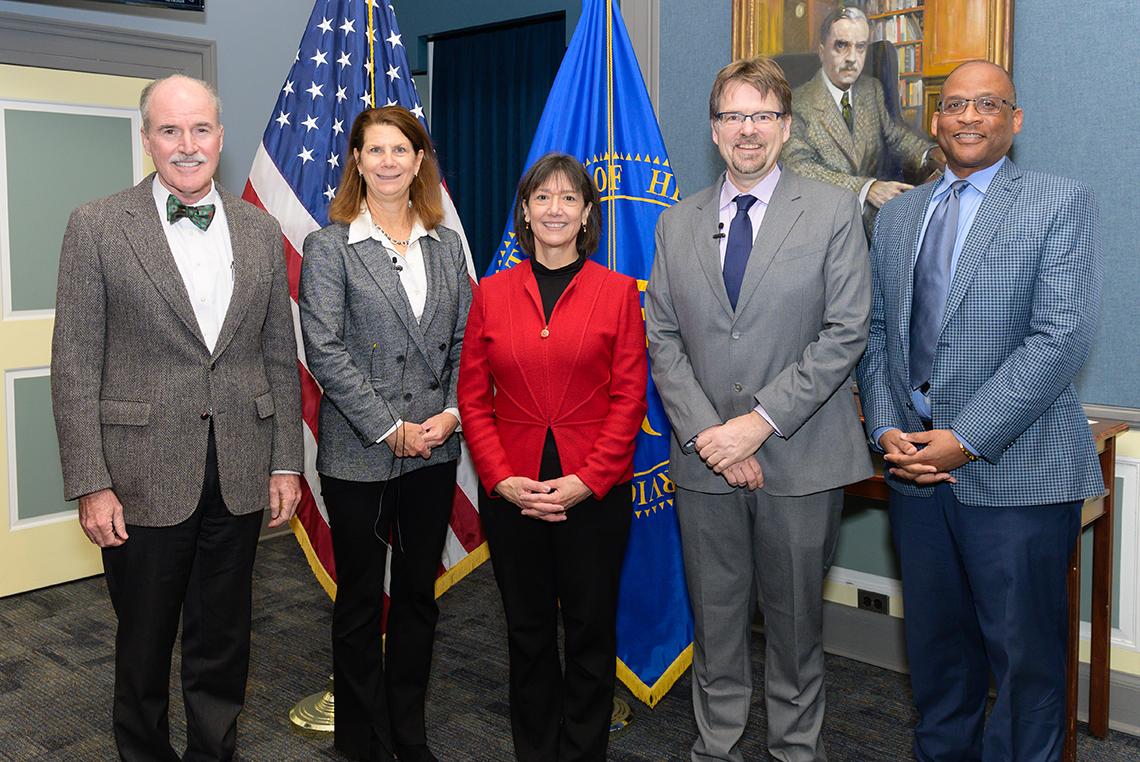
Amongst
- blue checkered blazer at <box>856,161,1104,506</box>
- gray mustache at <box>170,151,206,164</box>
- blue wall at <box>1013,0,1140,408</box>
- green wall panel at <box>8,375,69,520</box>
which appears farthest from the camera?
green wall panel at <box>8,375,69,520</box>

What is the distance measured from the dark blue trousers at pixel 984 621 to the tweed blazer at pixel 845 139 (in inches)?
47.5

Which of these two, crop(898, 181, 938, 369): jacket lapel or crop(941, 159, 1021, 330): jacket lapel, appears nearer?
crop(941, 159, 1021, 330): jacket lapel

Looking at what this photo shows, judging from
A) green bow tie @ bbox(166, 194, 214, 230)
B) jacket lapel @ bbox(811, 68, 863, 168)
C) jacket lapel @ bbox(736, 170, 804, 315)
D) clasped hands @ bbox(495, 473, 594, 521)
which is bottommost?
clasped hands @ bbox(495, 473, 594, 521)

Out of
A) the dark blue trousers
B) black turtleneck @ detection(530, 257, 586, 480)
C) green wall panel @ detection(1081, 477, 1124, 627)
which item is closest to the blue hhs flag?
black turtleneck @ detection(530, 257, 586, 480)

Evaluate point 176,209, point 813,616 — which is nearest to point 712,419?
point 813,616

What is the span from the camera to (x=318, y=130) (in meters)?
2.88

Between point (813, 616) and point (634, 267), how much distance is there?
1.10 metres

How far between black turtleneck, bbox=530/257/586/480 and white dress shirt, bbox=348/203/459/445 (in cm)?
28

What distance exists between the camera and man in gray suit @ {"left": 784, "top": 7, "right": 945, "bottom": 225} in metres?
3.00

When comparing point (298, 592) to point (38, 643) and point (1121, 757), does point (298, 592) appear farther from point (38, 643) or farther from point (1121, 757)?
point (1121, 757)

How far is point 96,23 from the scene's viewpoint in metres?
4.02

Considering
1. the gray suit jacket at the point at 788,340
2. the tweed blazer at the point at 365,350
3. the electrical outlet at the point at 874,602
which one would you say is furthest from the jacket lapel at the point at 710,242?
the electrical outlet at the point at 874,602

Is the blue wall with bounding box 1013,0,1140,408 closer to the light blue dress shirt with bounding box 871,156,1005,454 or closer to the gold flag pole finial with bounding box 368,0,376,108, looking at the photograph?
the light blue dress shirt with bounding box 871,156,1005,454

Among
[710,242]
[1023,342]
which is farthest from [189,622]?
[1023,342]
